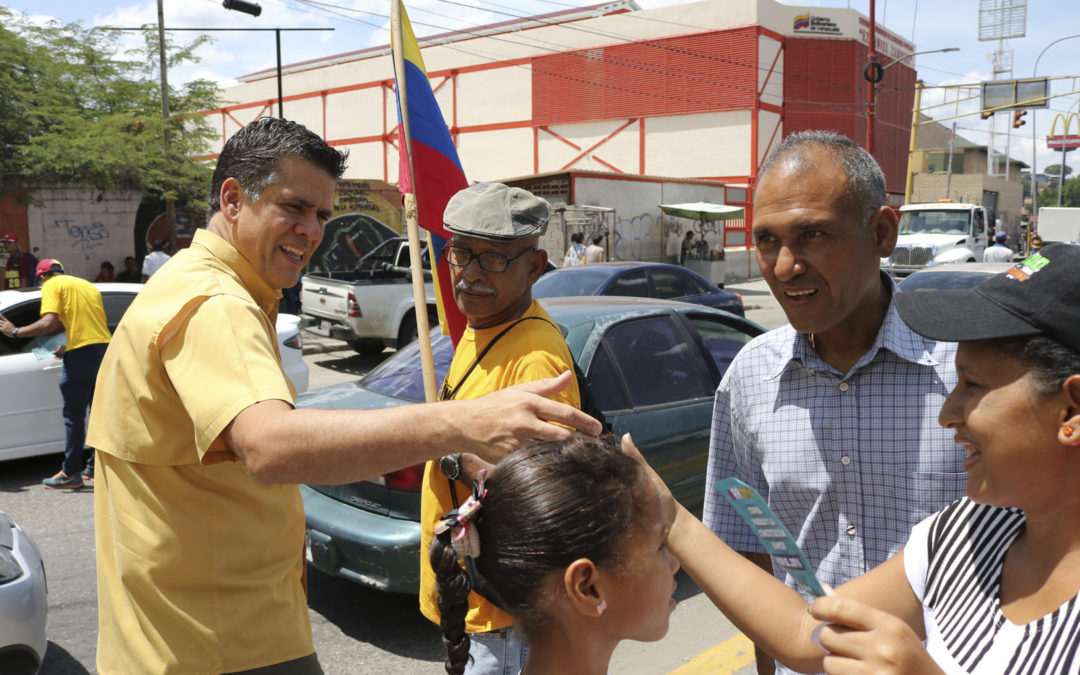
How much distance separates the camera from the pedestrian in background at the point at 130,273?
19.2m

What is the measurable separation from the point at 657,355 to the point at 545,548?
364 centimetres

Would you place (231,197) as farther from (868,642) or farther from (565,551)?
(868,642)

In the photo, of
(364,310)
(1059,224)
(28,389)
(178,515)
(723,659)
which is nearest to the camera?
(178,515)

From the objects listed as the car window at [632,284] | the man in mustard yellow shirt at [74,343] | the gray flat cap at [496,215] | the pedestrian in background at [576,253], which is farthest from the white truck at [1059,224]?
the gray flat cap at [496,215]

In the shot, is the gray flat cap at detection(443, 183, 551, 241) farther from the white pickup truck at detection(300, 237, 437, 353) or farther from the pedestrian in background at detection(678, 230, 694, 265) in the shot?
the pedestrian in background at detection(678, 230, 694, 265)

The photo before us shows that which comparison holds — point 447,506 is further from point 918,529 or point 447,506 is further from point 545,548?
point 918,529

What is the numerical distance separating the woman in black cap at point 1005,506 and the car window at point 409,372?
3.39 meters

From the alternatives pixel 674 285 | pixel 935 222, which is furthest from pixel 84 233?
pixel 935 222

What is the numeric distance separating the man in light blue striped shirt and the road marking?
1995 mm

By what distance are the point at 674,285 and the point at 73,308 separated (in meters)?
8.34

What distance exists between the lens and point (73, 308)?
7109mm

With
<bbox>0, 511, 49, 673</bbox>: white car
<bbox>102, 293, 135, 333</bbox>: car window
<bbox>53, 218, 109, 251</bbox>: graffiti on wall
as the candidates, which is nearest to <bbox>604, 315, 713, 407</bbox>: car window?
<bbox>0, 511, 49, 673</bbox>: white car

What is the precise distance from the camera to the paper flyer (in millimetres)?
1346

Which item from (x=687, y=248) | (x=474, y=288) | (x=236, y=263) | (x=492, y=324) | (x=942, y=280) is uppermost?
(x=236, y=263)
